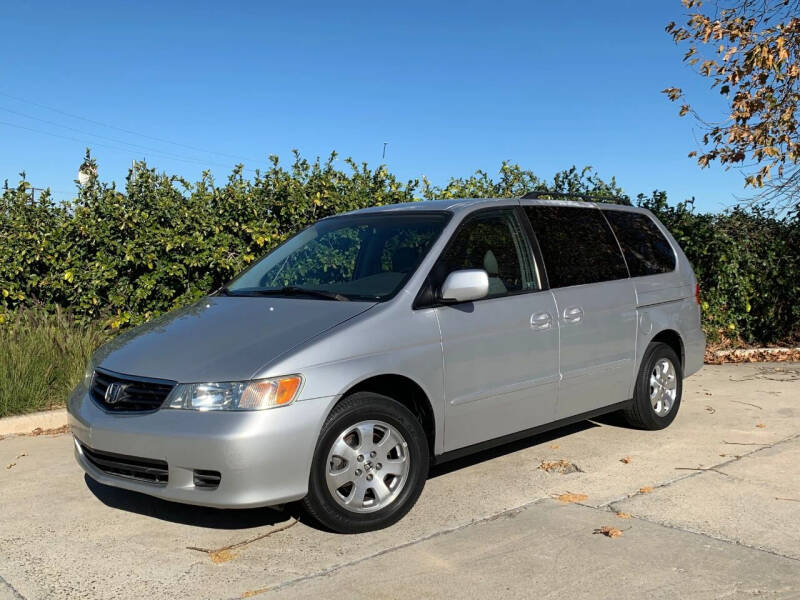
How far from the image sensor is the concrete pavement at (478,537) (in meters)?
3.73

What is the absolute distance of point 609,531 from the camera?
4.30 meters

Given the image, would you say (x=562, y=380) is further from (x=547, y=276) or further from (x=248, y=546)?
(x=248, y=546)

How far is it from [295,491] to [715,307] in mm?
8532

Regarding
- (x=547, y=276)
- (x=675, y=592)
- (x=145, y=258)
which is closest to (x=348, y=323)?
(x=547, y=276)

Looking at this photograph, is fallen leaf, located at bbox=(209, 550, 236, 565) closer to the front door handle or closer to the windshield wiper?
the windshield wiper

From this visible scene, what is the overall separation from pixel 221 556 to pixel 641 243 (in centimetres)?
415

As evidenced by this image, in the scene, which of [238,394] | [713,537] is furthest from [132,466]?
[713,537]

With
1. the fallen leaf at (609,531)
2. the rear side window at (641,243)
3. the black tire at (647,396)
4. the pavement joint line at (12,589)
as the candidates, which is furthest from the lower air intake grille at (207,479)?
the rear side window at (641,243)

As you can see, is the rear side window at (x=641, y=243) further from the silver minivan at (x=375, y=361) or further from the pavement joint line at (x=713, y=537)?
the pavement joint line at (x=713, y=537)

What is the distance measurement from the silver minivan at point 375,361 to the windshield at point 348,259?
0.05ft

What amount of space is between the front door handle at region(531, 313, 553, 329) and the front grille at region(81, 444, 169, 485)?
2438 mm

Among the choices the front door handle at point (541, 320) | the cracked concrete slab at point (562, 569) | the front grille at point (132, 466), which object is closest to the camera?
the cracked concrete slab at point (562, 569)

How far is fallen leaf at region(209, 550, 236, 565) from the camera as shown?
4071mm

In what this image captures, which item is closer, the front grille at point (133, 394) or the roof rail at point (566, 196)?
the front grille at point (133, 394)
